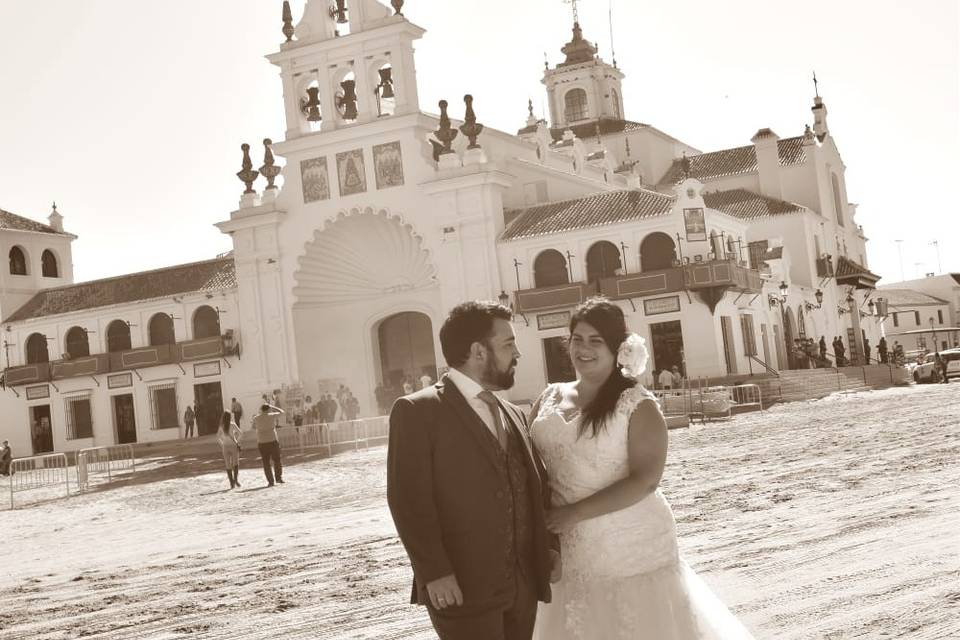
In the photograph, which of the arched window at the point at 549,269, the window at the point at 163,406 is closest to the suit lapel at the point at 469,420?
the arched window at the point at 549,269

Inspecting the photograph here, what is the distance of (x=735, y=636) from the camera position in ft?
16.6

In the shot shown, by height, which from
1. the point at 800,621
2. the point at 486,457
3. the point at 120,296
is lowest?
the point at 800,621

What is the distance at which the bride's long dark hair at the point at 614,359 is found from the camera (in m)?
5.03

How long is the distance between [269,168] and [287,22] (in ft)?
17.2

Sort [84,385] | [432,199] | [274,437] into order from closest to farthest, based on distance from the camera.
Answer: [274,437] < [432,199] < [84,385]

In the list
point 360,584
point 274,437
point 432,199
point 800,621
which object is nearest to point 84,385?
point 432,199

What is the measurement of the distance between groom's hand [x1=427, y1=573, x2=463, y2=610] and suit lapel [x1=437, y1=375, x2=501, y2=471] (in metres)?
0.45

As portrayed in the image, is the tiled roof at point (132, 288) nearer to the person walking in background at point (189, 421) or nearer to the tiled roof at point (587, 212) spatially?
the person walking in background at point (189, 421)

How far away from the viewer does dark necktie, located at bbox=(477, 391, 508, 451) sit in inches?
183

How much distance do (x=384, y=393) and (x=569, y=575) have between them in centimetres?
3880

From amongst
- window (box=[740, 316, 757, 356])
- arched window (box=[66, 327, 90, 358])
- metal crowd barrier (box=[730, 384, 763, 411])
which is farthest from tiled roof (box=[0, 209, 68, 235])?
metal crowd barrier (box=[730, 384, 763, 411])

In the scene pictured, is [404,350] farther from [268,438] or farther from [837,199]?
[837,199]

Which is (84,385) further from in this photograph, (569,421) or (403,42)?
(569,421)

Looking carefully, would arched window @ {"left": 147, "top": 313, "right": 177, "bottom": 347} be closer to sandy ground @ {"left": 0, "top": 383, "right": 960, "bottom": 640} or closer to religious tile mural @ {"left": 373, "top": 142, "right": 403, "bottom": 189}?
religious tile mural @ {"left": 373, "top": 142, "right": 403, "bottom": 189}
